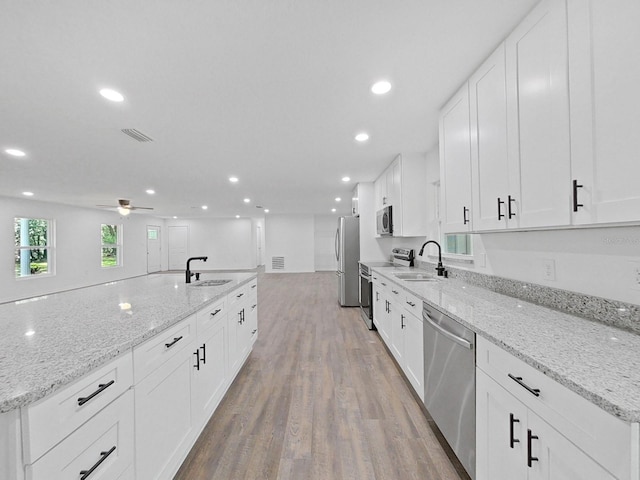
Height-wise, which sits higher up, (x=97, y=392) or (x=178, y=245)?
(x=178, y=245)

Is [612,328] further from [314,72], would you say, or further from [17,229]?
[17,229]

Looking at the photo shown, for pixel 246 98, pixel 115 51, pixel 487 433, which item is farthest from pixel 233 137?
pixel 487 433

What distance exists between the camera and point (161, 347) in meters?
1.33

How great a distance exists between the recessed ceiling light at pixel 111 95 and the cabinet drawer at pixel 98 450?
6.87ft

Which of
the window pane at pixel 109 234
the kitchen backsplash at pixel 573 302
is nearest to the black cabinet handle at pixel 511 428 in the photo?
the kitchen backsplash at pixel 573 302

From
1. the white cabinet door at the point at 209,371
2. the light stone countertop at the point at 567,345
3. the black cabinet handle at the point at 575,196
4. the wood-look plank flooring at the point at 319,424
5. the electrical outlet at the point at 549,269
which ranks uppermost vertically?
the black cabinet handle at the point at 575,196

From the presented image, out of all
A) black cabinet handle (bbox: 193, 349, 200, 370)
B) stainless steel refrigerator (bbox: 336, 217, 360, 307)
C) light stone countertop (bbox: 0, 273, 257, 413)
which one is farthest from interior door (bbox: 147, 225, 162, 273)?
black cabinet handle (bbox: 193, 349, 200, 370)

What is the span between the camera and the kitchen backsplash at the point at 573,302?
117cm

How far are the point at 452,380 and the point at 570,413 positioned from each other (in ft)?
2.49

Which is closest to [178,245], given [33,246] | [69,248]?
[69,248]

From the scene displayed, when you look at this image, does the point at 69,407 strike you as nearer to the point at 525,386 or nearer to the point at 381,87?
the point at 525,386

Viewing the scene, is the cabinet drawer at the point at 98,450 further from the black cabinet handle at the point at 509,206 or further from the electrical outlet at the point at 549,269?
the electrical outlet at the point at 549,269

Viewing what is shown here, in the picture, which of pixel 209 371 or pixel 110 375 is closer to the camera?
pixel 110 375

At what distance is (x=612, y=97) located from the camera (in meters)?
0.97
